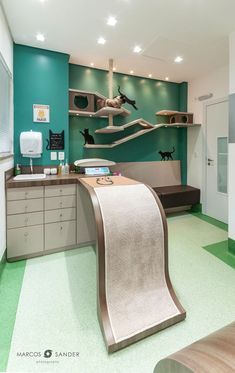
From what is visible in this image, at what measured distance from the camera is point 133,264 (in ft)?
5.63

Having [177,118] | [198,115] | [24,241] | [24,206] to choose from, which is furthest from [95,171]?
[198,115]

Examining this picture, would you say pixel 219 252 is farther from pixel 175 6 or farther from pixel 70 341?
pixel 175 6

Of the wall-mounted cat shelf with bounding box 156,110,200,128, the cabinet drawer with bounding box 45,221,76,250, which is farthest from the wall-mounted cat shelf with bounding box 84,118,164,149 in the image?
the cabinet drawer with bounding box 45,221,76,250

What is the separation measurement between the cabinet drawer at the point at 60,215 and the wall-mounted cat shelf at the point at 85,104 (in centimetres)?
165

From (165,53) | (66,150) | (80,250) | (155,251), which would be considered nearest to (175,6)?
(165,53)

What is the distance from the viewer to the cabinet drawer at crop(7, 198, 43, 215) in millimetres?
2574

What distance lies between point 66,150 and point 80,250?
1603mm

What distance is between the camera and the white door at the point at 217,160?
12.9ft

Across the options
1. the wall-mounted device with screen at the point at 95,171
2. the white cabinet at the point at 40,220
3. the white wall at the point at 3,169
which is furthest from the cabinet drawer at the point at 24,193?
the wall-mounted device with screen at the point at 95,171

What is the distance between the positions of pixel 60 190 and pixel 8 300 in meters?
1.36

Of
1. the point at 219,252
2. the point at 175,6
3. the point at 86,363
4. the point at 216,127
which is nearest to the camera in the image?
the point at 86,363

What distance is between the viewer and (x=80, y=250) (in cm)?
296

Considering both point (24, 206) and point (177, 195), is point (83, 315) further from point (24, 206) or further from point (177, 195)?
point (177, 195)

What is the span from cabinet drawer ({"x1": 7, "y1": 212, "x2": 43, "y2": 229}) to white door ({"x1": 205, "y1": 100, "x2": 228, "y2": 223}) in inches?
131
